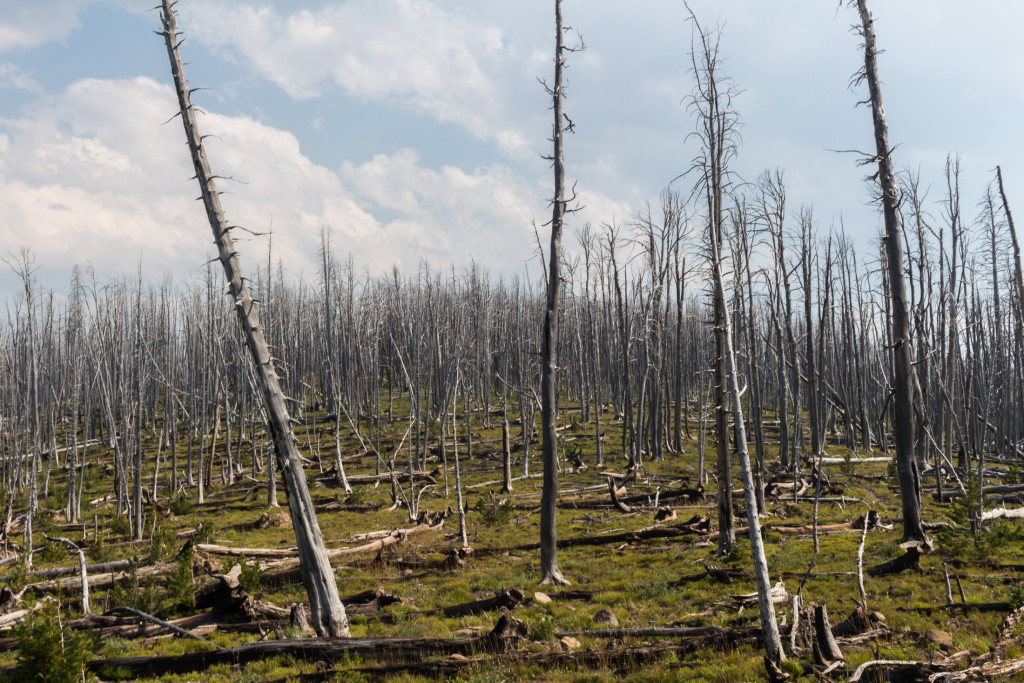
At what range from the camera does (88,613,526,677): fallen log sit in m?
6.68

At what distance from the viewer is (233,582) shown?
9.37m

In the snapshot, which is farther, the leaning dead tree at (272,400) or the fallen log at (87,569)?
the fallen log at (87,569)

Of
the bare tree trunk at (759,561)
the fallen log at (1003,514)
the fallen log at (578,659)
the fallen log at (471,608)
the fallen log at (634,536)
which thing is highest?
the bare tree trunk at (759,561)

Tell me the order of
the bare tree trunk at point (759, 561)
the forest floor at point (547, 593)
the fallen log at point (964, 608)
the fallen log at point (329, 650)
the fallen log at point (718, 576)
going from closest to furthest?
the bare tree trunk at point (759, 561) → the forest floor at point (547, 593) → the fallen log at point (329, 650) → the fallen log at point (964, 608) → the fallen log at point (718, 576)

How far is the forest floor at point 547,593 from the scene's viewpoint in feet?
20.7

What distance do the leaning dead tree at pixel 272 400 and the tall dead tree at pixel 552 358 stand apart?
3.77m

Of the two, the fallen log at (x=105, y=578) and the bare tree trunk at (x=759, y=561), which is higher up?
the bare tree trunk at (x=759, y=561)

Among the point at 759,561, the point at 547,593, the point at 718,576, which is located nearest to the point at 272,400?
the point at 547,593

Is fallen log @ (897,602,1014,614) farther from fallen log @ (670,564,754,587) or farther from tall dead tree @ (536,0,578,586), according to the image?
tall dead tree @ (536,0,578,586)

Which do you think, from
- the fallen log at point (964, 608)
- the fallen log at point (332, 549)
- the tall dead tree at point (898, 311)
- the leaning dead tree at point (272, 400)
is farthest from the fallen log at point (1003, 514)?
the fallen log at point (332, 549)

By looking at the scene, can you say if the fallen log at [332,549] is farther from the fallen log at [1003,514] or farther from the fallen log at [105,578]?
the fallen log at [1003,514]

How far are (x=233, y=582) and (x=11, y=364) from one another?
15669mm

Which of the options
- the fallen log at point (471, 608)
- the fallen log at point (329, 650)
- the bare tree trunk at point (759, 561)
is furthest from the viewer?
the fallen log at point (471, 608)

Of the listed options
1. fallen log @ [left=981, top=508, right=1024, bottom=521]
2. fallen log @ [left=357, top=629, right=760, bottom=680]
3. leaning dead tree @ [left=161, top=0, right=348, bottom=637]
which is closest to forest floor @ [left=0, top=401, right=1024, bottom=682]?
fallen log @ [left=357, top=629, right=760, bottom=680]
